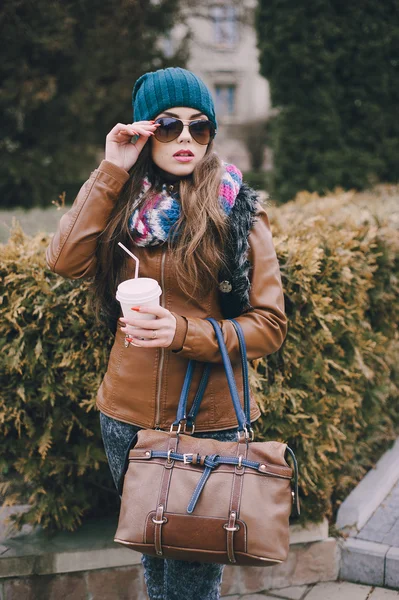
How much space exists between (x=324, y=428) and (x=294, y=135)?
20.1 ft

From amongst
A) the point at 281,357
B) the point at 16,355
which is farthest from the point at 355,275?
the point at 16,355

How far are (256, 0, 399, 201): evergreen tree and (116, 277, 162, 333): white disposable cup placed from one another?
691 centimetres

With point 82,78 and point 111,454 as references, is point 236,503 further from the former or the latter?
point 82,78

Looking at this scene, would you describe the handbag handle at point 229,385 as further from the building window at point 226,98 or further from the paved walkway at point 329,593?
the building window at point 226,98

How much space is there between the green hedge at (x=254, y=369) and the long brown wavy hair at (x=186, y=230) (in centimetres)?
51

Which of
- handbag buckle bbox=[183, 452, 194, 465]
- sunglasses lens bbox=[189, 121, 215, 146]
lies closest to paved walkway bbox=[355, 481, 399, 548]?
handbag buckle bbox=[183, 452, 194, 465]

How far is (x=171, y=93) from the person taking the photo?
214 centimetres

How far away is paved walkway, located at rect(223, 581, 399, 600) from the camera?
300 centimetres

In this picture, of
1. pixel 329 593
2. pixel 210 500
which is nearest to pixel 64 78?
pixel 329 593

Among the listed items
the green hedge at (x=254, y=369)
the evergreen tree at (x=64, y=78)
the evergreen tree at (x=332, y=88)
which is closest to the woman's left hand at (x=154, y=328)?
the green hedge at (x=254, y=369)

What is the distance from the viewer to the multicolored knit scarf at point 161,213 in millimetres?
2086

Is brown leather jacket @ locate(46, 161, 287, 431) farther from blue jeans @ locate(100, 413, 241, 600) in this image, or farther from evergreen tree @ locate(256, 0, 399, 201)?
evergreen tree @ locate(256, 0, 399, 201)

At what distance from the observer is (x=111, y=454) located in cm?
227

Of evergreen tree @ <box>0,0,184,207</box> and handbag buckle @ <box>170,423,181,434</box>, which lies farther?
evergreen tree @ <box>0,0,184,207</box>
